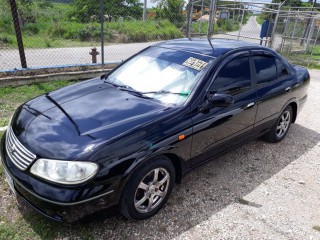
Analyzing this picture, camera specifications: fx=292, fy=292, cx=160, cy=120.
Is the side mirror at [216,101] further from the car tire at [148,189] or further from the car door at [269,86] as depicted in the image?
the car door at [269,86]

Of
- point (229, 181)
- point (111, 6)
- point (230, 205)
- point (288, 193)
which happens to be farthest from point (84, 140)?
point (111, 6)

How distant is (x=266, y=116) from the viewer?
4121mm

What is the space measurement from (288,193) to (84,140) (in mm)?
2486

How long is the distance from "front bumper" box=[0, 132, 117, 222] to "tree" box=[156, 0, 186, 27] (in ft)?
34.1

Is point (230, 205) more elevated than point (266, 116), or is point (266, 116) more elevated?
point (266, 116)

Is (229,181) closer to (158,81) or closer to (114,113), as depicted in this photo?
(158,81)

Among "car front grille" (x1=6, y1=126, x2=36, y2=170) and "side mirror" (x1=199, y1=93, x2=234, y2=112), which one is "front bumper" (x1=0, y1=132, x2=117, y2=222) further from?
"side mirror" (x1=199, y1=93, x2=234, y2=112)

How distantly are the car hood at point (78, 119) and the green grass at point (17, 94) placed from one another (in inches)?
82.1

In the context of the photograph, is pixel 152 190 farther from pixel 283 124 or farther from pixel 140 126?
pixel 283 124

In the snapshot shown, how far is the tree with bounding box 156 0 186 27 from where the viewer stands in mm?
11820

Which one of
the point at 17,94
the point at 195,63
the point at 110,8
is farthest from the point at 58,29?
the point at 195,63

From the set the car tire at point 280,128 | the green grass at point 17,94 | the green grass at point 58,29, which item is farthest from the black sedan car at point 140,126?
the green grass at point 58,29

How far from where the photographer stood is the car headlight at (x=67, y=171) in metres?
2.27

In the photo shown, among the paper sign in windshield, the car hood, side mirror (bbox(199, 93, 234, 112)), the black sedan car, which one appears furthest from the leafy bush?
side mirror (bbox(199, 93, 234, 112))
